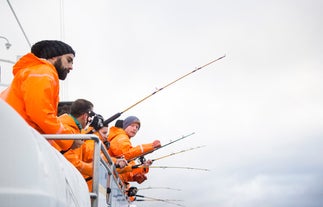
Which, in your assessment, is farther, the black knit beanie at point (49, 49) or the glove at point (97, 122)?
the glove at point (97, 122)

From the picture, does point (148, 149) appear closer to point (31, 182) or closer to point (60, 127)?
point (60, 127)

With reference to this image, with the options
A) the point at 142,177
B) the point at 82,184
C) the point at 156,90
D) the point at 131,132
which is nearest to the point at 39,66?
the point at 82,184

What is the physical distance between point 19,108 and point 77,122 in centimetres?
165

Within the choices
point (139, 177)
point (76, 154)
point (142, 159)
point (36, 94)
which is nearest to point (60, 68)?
point (36, 94)

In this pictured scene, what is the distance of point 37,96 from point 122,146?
466cm

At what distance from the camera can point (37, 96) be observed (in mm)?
3213

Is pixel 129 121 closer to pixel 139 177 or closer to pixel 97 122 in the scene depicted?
pixel 139 177

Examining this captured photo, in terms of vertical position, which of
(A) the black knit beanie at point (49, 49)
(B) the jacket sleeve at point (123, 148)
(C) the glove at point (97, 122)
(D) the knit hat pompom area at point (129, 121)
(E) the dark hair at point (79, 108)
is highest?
(D) the knit hat pompom area at point (129, 121)

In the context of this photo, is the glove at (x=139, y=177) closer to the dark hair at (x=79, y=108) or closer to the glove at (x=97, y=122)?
the glove at (x=97, y=122)

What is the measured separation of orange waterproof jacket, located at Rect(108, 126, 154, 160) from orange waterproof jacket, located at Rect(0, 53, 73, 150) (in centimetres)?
425

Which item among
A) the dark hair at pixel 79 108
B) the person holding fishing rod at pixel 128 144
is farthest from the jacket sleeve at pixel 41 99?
the person holding fishing rod at pixel 128 144

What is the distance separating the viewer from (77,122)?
4941 millimetres

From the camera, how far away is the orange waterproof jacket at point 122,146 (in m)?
7.74

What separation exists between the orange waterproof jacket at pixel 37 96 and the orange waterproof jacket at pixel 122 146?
4246 mm
